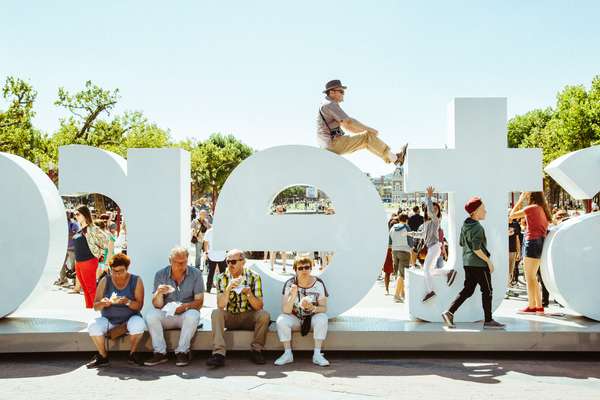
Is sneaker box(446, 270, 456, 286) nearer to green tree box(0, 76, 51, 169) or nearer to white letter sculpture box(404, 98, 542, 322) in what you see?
white letter sculpture box(404, 98, 542, 322)

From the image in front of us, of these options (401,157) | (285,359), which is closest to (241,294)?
(285,359)

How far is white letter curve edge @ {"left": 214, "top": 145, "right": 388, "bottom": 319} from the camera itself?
22.3 ft

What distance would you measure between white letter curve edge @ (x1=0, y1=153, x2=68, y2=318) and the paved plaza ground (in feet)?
2.84

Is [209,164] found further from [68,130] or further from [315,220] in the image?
[315,220]

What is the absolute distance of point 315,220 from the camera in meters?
6.80

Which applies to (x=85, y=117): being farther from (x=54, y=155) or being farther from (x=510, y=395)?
(x=510, y=395)

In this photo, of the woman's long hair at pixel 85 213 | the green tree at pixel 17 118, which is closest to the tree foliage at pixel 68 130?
the green tree at pixel 17 118

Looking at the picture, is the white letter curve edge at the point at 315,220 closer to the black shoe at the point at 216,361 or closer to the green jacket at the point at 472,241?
the green jacket at the point at 472,241

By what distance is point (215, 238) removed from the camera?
271 inches

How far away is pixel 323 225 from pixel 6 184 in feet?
12.8

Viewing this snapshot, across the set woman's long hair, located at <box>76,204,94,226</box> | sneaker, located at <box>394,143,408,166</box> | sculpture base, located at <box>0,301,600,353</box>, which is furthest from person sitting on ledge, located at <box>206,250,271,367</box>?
woman's long hair, located at <box>76,204,94,226</box>

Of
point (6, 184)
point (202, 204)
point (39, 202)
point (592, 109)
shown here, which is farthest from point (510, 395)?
point (592, 109)

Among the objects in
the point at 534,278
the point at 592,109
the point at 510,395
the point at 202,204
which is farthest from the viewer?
the point at 592,109

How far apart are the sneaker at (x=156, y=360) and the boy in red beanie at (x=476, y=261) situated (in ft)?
10.6
